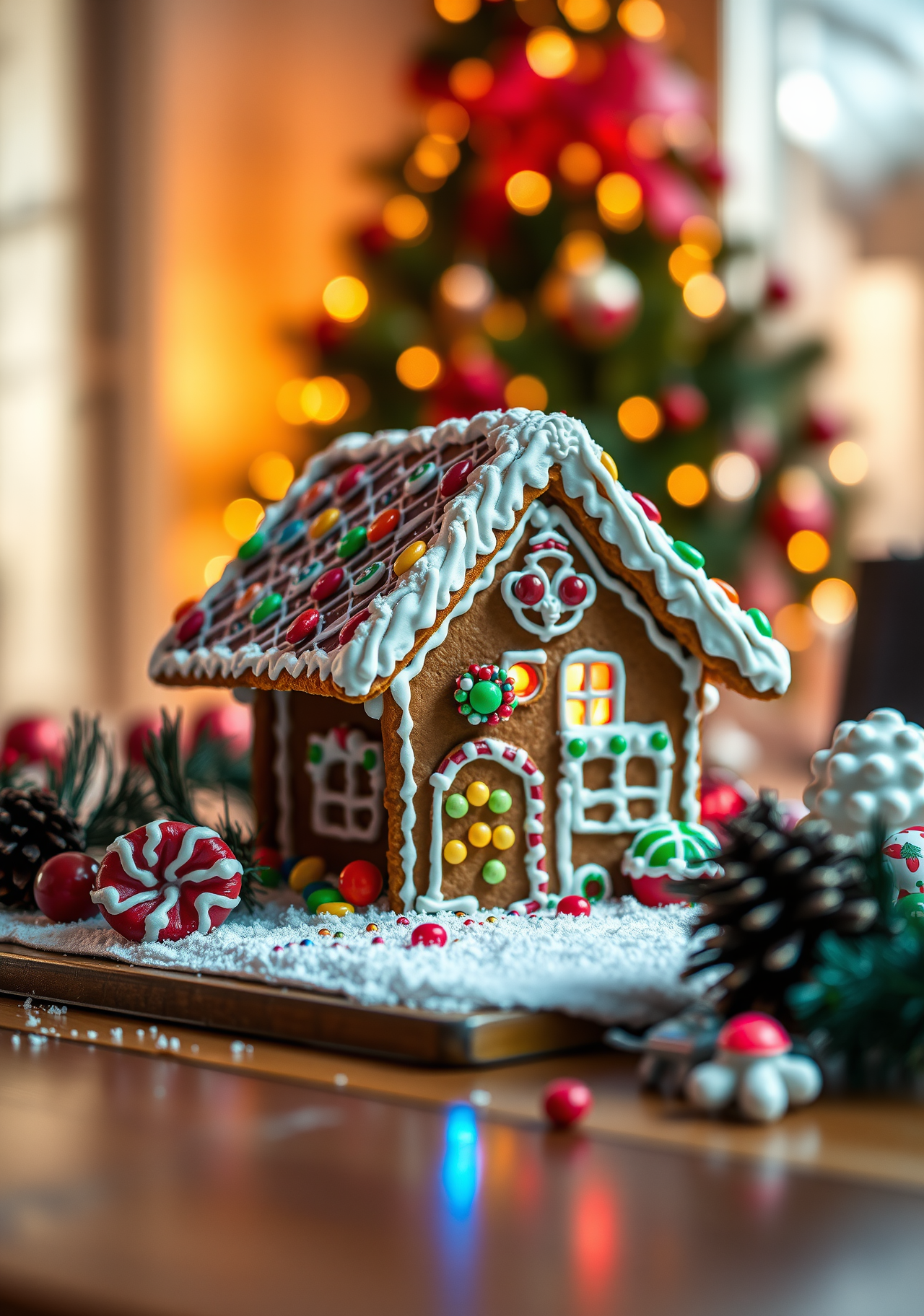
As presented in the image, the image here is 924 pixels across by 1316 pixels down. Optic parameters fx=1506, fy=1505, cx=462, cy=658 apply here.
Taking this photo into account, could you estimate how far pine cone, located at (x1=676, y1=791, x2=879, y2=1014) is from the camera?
84 cm

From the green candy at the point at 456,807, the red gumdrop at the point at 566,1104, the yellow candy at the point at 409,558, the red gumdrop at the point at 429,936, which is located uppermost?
the yellow candy at the point at 409,558

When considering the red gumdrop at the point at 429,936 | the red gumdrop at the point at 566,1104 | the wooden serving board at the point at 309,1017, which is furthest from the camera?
the red gumdrop at the point at 429,936

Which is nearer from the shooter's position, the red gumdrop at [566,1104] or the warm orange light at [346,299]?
the red gumdrop at [566,1104]

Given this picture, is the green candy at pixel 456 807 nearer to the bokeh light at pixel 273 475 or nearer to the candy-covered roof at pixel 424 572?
the candy-covered roof at pixel 424 572

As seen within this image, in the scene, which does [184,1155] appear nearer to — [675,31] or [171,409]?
[171,409]

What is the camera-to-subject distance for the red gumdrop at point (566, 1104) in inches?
29.6

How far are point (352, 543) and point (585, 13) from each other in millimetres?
2219

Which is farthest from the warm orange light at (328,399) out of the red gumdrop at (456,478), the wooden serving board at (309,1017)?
the wooden serving board at (309,1017)

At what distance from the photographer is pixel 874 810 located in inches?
42.1

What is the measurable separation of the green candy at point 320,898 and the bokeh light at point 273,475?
6.69 feet

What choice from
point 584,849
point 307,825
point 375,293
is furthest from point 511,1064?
point 375,293

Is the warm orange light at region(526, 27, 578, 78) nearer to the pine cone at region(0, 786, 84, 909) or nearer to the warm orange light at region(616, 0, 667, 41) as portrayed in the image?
the warm orange light at region(616, 0, 667, 41)

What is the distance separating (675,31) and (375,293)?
43.5 inches

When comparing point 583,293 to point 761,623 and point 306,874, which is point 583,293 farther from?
point 306,874
